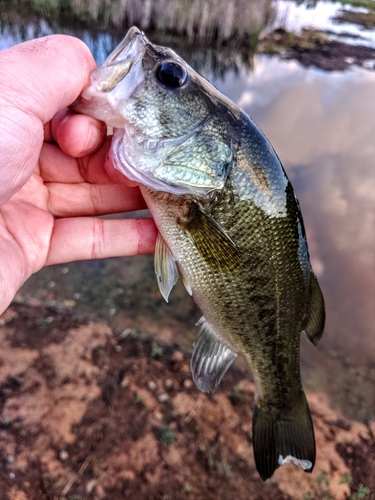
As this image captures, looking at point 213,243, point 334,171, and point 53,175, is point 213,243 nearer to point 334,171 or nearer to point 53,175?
point 53,175

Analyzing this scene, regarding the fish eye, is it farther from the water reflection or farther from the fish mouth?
the water reflection

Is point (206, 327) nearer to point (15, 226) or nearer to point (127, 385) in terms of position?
point (15, 226)

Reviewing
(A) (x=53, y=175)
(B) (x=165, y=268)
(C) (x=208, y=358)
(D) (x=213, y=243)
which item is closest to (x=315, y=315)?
(C) (x=208, y=358)

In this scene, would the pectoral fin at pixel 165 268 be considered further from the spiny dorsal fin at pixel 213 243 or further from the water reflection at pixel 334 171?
the water reflection at pixel 334 171

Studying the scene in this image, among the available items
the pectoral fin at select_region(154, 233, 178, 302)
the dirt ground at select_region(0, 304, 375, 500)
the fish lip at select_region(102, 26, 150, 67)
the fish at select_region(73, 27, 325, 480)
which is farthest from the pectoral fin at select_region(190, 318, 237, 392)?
the fish lip at select_region(102, 26, 150, 67)

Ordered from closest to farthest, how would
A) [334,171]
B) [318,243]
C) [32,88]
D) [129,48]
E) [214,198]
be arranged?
[32,88] → [129,48] → [214,198] → [318,243] → [334,171]

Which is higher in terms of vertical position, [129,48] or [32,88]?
[129,48]

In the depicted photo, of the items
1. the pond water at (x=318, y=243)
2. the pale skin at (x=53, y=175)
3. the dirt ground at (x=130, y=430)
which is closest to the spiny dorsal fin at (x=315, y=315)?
the pale skin at (x=53, y=175)
